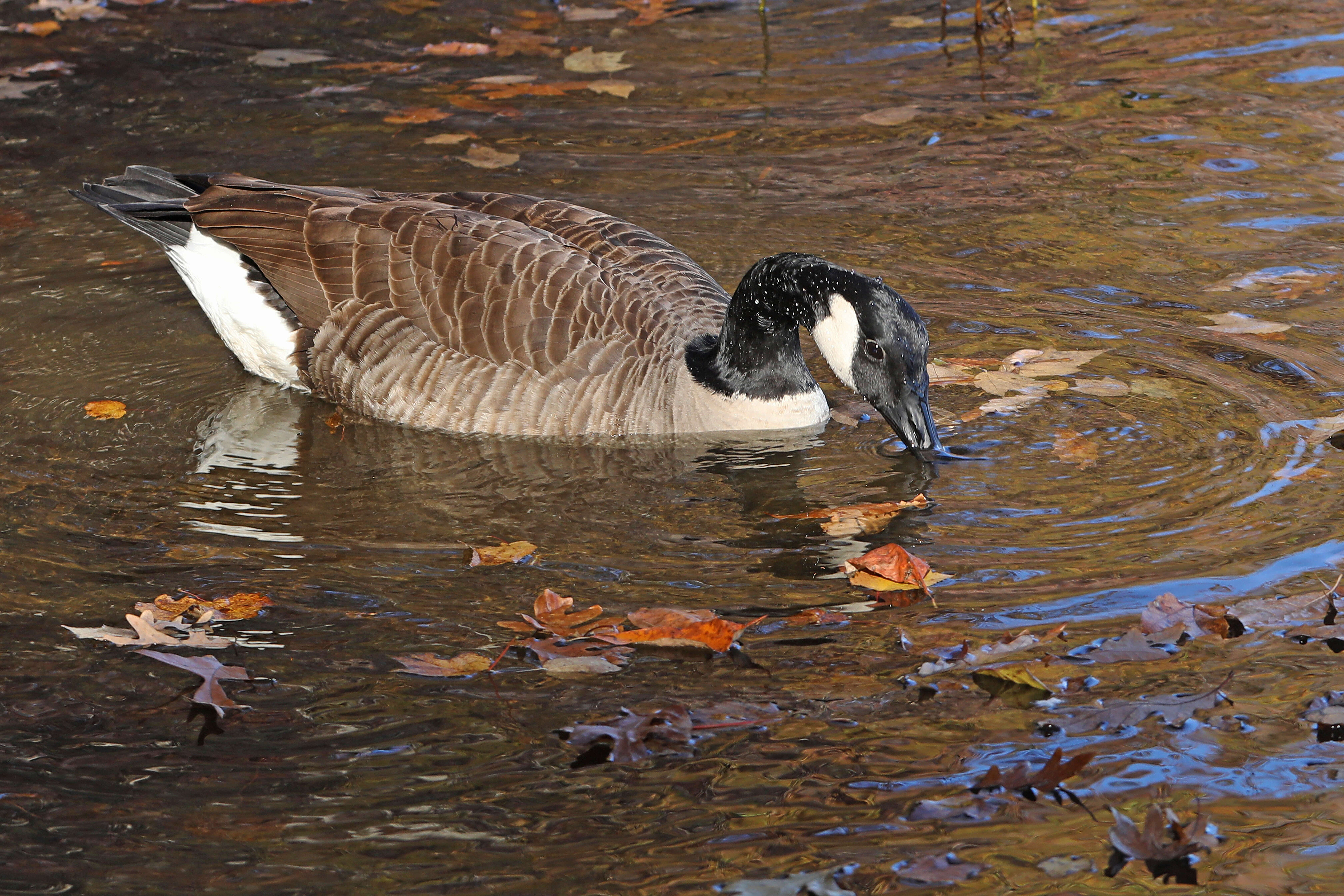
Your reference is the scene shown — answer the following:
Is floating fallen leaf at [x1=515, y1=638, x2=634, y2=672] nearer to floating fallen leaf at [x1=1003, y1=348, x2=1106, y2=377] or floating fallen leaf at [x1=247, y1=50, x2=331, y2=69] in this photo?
floating fallen leaf at [x1=1003, y1=348, x2=1106, y2=377]

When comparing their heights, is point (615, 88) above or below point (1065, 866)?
above

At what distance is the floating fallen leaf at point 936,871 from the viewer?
12.2ft

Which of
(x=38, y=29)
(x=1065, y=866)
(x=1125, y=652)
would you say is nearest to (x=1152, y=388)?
(x=1125, y=652)

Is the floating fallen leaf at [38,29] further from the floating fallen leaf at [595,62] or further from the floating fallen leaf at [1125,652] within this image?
the floating fallen leaf at [1125,652]

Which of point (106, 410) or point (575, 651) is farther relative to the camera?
point (106, 410)

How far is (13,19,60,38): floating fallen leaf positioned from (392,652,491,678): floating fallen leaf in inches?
393

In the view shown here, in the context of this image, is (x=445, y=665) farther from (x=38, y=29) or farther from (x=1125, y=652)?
(x=38, y=29)

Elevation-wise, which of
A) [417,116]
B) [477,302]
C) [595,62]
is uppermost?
[595,62]

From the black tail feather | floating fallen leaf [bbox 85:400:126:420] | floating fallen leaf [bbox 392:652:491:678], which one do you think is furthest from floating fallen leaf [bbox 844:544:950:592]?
the black tail feather

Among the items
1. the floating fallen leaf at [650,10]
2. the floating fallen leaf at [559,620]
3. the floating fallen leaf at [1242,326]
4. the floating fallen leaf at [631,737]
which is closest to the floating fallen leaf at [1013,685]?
the floating fallen leaf at [631,737]

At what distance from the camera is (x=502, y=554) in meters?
5.68

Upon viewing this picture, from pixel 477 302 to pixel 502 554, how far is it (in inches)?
68.1

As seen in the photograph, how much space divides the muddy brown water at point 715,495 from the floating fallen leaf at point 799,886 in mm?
50

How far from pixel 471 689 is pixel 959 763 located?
1.59m
